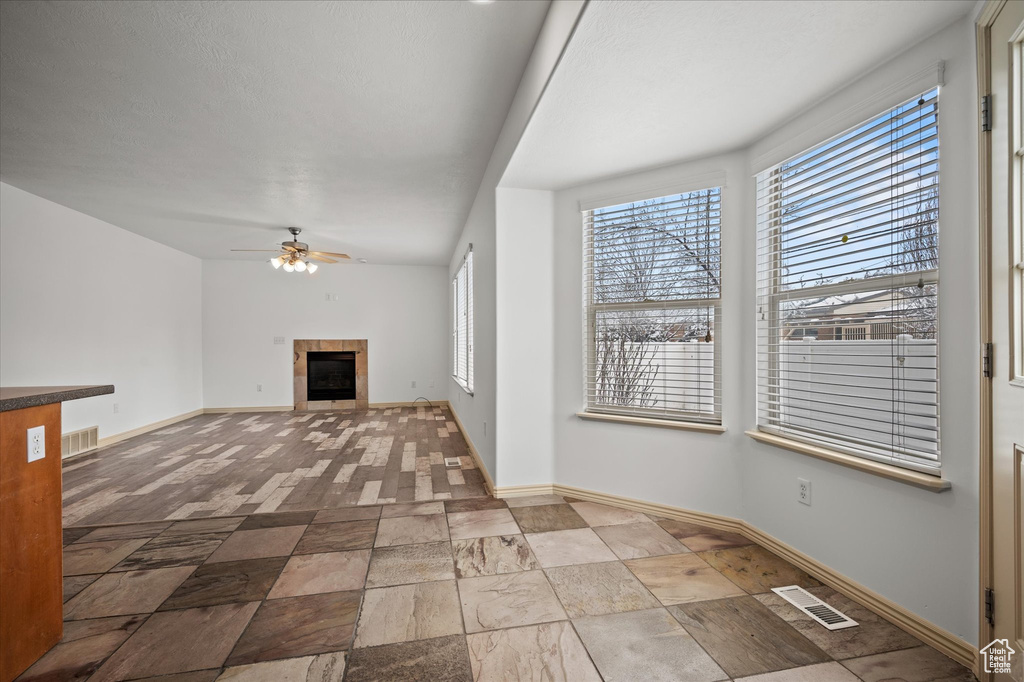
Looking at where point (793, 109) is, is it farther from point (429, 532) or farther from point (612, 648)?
point (429, 532)

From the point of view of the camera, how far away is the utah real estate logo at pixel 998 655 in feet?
4.92

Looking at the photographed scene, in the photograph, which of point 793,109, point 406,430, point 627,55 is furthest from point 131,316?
point 793,109

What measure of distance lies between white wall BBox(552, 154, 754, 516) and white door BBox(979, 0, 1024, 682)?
1225 mm

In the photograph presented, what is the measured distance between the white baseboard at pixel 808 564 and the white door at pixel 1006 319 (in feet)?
0.51

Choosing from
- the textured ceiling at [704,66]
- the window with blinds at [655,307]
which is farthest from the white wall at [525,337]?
the textured ceiling at [704,66]

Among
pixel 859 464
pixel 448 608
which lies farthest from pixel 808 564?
pixel 448 608

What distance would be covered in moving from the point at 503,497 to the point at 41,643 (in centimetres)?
246

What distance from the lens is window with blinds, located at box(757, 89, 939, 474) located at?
1873 millimetres

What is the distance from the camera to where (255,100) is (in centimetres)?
269

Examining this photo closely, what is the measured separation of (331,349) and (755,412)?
7205 millimetres

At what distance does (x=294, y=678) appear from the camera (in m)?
1.62

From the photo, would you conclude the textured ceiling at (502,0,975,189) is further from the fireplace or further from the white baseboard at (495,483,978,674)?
the fireplace

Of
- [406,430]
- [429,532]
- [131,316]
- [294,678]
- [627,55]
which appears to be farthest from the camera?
[406,430]

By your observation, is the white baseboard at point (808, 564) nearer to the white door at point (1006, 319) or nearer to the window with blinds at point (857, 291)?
the white door at point (1006, 319)
